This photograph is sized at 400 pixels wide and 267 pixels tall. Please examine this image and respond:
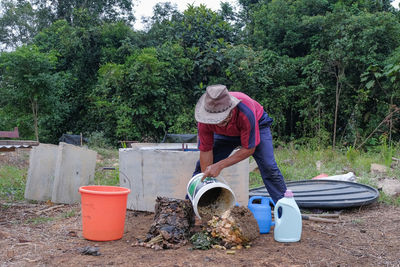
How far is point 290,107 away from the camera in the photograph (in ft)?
38.4

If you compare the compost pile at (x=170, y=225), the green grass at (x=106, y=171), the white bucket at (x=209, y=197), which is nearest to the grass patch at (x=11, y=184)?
the green grass at (x=106, y=171)

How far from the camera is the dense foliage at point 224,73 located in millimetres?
10336

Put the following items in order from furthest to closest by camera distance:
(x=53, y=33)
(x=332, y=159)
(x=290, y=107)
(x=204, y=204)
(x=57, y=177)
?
1. (x=53, y=33)
2. (x=290, y=107)
3. (x=332, y=159)
4. (x=57, y=177)
5. (x=204, y=204)

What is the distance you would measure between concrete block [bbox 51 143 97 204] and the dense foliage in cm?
599

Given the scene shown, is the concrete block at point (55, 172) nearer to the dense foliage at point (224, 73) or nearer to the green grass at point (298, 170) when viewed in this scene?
the green grass at point (298, 170)

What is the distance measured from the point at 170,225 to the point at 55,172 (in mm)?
2153

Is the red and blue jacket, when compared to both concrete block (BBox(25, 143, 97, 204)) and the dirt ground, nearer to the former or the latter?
the dirt ground

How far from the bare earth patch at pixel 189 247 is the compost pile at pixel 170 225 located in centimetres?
8

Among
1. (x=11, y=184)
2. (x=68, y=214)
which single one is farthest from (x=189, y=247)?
(x=11, y=184)

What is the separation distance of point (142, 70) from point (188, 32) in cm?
232

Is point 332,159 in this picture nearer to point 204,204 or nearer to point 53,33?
point 204,204

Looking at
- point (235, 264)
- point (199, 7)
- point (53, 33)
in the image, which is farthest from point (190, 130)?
point (235, 264)

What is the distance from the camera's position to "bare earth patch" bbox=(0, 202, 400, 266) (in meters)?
2.40

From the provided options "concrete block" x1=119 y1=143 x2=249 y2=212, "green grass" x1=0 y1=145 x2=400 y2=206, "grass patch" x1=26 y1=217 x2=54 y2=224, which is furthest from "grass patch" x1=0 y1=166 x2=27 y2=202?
"concrete block" x1=119 y1=143 x2=249 y2=212
